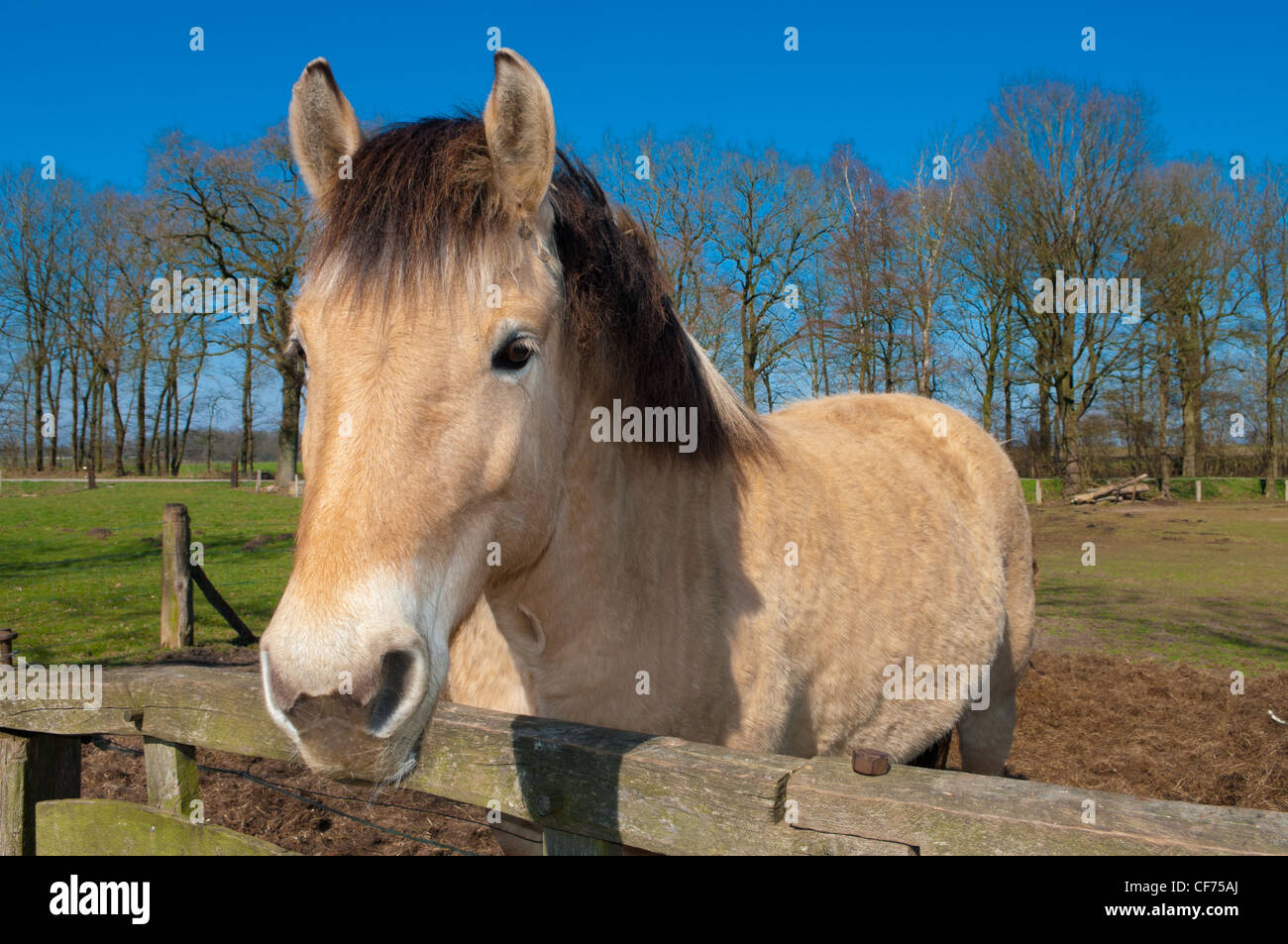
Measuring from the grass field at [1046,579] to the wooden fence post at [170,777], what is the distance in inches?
276

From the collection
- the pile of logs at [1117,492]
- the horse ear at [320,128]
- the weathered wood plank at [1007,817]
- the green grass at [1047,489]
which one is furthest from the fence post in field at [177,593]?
the pile of logs at [1117,492]

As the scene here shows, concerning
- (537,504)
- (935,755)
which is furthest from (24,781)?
(935,755)

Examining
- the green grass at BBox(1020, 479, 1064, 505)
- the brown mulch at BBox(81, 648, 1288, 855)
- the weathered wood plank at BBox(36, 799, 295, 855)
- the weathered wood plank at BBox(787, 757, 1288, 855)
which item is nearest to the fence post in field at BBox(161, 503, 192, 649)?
the brown mulch at BBox(81, 648, 1288, 855)

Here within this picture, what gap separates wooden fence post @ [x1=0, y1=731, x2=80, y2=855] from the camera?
2738mm

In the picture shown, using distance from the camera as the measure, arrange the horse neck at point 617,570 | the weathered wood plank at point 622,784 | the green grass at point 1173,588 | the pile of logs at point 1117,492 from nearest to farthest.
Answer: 1. the weathered wood plank at point 622,784
2. the horse neck at point 617,570
3. the green grass at point 1173,588
4. the pile of logs at point 1117,492

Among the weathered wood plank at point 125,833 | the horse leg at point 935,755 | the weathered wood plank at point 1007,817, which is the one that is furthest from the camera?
the horse leg at point 935,755

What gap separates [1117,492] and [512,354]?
33760 millimetres

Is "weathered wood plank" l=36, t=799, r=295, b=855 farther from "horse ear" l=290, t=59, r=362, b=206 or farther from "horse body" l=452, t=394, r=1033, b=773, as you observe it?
"horse ear" l=290, t=59, r=362, b=206

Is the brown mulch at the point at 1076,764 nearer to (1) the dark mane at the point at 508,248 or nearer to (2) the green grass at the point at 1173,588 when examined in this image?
(2) the green grass at the point at 1173,588

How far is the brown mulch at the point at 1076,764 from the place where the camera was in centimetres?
485

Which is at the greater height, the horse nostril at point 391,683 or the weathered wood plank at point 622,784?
the horse nostril at point 391,683

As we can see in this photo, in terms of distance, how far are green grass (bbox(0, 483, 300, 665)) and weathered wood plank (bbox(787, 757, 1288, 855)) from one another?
909cm

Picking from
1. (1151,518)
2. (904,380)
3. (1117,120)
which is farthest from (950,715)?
(1117,120)
